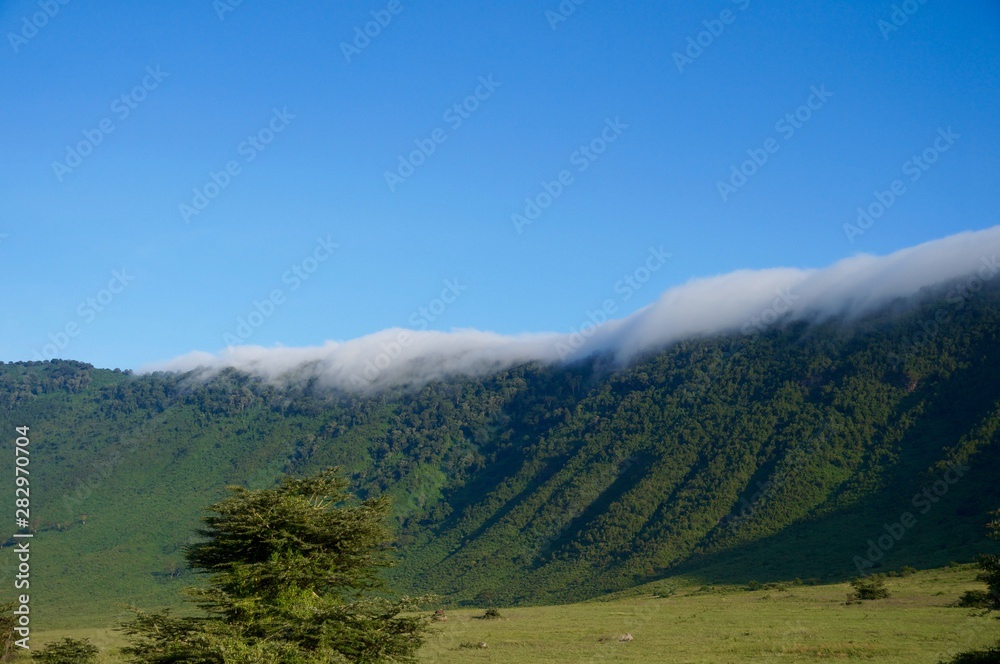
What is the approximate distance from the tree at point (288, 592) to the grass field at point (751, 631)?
177 cm

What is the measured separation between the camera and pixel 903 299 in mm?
172875

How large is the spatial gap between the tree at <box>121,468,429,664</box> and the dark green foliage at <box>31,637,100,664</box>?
75.7 feet

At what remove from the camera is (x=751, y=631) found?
44500mm

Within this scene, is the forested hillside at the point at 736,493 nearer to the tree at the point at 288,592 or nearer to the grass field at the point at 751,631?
the grass field at the point at 751,631

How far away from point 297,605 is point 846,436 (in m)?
137

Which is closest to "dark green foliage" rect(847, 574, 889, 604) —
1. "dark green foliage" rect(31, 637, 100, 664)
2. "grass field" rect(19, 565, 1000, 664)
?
"grass field" rect(19, 565, 1000, 664)

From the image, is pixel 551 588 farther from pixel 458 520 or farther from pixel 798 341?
pixel 798 341

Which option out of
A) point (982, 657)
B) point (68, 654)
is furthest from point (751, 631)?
point (68, 654)

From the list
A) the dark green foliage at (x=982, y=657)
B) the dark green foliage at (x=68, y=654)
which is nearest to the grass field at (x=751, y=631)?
the dark green foliage at (x=68, y=654)

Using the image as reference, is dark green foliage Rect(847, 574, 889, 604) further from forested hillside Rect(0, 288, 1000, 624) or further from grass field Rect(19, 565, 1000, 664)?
forested hillside Rect(0, 288, 1000, 624)

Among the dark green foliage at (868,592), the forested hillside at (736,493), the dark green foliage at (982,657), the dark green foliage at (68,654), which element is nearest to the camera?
the dark green foliage at (982,657)

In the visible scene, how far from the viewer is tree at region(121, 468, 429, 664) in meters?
17.5

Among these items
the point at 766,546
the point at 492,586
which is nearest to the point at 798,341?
the point at 766,546

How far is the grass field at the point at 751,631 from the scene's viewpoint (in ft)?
118
